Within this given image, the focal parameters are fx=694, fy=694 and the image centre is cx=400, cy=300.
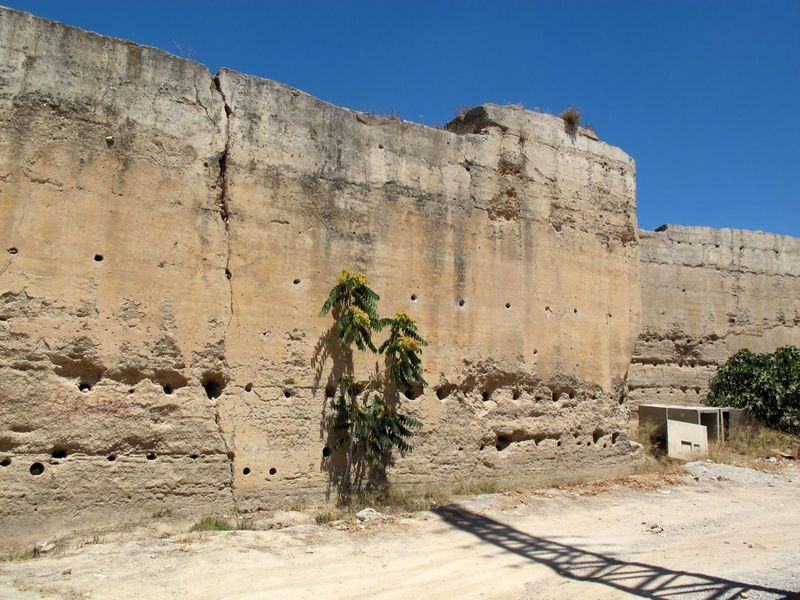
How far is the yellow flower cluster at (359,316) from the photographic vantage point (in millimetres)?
6949

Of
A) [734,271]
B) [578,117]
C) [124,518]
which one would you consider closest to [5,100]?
[124,518]

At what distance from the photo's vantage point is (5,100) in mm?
5707

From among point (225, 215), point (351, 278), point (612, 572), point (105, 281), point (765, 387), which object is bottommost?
point (612, 572)

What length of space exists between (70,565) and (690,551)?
4.93m

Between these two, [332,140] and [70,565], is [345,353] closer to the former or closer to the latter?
[332,140]

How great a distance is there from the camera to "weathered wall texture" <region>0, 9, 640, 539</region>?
5.71 meters

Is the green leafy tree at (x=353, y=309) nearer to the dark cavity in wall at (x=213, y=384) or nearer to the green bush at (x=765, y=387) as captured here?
the dark cavity in wall at (x=213, y=384)

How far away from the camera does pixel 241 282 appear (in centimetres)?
661

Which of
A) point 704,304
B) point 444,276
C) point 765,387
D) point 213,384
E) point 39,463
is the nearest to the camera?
point 39,463

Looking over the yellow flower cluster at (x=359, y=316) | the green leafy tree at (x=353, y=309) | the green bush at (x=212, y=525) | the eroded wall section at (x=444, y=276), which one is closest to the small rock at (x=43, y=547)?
the green bush at (x=212, y=525)

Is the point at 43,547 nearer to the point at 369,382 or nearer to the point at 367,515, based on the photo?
the point at 367,515

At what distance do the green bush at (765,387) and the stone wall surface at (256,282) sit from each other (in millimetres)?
4009

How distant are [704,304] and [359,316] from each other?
8580mm

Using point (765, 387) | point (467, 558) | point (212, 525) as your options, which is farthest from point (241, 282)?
point (765, 387)
